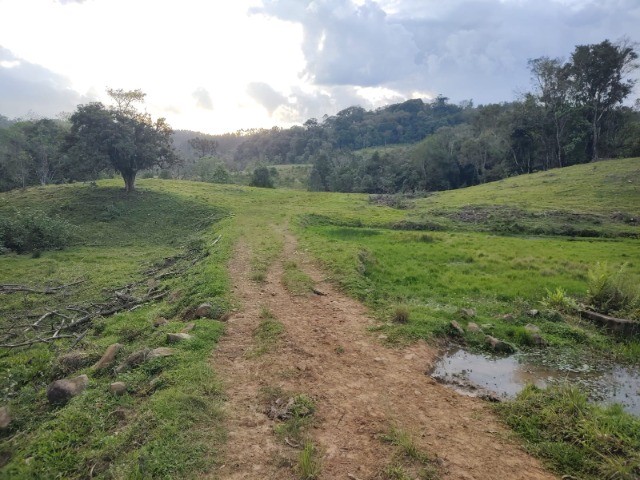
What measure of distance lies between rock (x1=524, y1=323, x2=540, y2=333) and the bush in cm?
2873

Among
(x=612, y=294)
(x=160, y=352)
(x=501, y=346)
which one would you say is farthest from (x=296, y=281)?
(x=612, y=294)

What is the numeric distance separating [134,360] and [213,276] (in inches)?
256

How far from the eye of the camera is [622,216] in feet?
108

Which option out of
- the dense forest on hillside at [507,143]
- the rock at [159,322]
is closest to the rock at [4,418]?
the rock at [159,322]

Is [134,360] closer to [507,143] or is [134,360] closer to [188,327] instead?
[188,327]

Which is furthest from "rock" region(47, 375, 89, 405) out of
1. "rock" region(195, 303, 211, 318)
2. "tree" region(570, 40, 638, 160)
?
"tree" region(570, 40, 638, 160)

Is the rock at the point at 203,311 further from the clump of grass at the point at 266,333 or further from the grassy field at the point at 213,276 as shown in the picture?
the clump of grass at the point at 266,333

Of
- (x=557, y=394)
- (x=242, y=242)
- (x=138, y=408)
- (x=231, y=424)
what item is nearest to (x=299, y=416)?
(x=231, y=424)

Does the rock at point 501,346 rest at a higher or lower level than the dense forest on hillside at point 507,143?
lower

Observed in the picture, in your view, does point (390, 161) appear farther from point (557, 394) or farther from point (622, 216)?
point (557, 394)

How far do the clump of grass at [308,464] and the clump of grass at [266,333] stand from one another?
364 centimetres

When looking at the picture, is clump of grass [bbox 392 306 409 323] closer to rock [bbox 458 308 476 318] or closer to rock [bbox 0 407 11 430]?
rock [bbox 458 308 476 318]

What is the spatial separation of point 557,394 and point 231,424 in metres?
6.25

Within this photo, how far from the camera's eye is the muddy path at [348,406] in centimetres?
637
